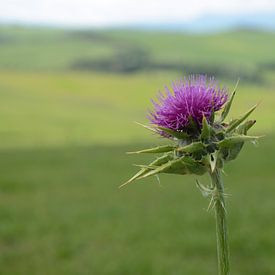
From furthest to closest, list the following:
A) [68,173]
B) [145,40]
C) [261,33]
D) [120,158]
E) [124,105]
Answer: [261,33] → [145,40] → [124,105] → [120,158] → [68,173]

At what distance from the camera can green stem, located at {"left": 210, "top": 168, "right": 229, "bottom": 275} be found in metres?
2.30

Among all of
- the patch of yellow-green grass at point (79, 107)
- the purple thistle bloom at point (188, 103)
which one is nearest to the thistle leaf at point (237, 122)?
the purple thistle bloom at point (188, 103)

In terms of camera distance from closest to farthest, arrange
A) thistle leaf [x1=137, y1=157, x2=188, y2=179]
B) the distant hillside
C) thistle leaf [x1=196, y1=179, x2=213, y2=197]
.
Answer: thistle leaf [x1=196, y1=179, x2=213, y2=197], thistle leaf [x1=137, y1=157, x2=188, y2=179], the distant hillside

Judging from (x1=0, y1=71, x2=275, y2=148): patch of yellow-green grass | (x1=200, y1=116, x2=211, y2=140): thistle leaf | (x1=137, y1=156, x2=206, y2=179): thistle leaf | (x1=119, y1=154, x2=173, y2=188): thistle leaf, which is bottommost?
(x1=137, y1=156, x2=206, y2=179): thistle leaf

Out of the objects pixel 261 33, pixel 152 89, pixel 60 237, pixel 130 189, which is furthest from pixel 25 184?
pixel 261 33

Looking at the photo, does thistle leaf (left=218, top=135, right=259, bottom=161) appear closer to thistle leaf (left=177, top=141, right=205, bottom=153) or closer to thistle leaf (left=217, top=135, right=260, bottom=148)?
thistle leaf (left=217, top=135, right=260, bottom=148)

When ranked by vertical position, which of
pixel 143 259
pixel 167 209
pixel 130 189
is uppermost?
pixel 130 189

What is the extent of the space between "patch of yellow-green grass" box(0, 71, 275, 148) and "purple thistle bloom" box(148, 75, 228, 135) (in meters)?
37.8

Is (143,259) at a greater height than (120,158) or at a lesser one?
lesser

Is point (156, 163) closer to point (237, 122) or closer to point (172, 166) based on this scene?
point (172, 166)

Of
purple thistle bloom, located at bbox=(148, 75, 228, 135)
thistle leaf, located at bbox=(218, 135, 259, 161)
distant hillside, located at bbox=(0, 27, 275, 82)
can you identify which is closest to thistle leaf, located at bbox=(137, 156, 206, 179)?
thistle leaf, located at bbox=(218, 135, 259, 161)

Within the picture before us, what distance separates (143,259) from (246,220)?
4.66m

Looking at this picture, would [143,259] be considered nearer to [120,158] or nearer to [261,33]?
[120,158]

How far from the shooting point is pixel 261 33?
19700 cm
